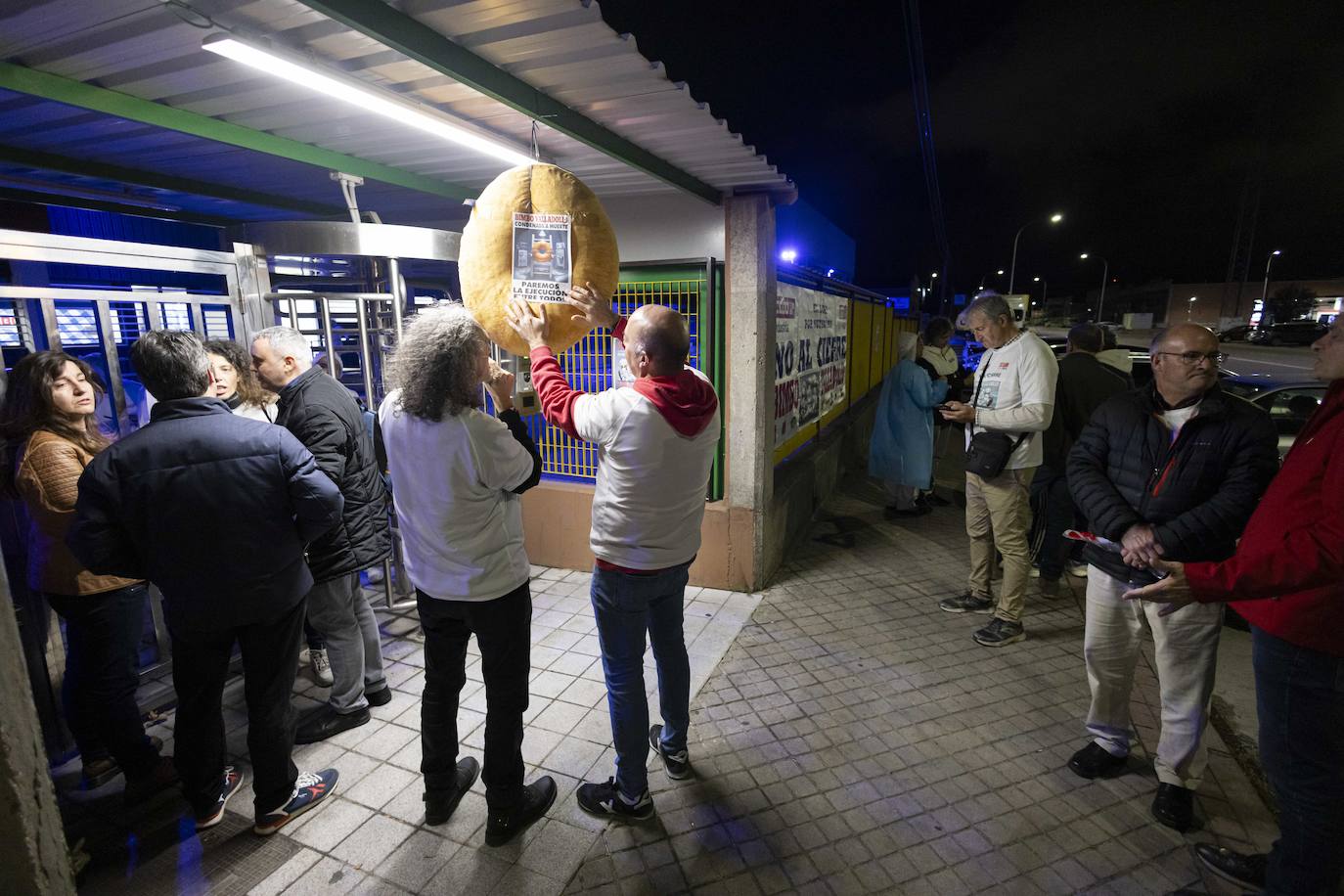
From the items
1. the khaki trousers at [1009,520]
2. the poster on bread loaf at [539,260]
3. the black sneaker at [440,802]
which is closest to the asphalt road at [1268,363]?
the khaki trousers at [1009,520]

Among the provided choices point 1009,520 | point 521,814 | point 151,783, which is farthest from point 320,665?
point 1009,520

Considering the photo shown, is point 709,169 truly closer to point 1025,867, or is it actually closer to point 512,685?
point 512,685

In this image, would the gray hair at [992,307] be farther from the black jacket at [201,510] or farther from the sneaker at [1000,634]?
the black jacket at [201,510]

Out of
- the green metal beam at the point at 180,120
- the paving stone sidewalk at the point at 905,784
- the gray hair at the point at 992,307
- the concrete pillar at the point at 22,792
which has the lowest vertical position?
the paving stone sidewalk at the point at 905,784

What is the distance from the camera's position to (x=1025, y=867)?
2.40 m

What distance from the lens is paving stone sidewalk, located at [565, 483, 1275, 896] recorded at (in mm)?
2391

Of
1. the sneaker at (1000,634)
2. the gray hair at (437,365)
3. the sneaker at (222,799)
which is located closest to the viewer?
the gray hair at (437,365)

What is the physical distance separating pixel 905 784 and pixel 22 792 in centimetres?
302

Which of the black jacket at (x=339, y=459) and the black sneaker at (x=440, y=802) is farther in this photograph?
the black jacket at (x=339, y=459)

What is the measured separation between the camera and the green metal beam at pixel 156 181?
3805 millimetres

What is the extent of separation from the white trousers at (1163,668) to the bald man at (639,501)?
190 centimetres

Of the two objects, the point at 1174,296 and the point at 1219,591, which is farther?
the point at 1174,296

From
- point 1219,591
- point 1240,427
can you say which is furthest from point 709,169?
point 1219,591

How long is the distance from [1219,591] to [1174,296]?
2923 inches
